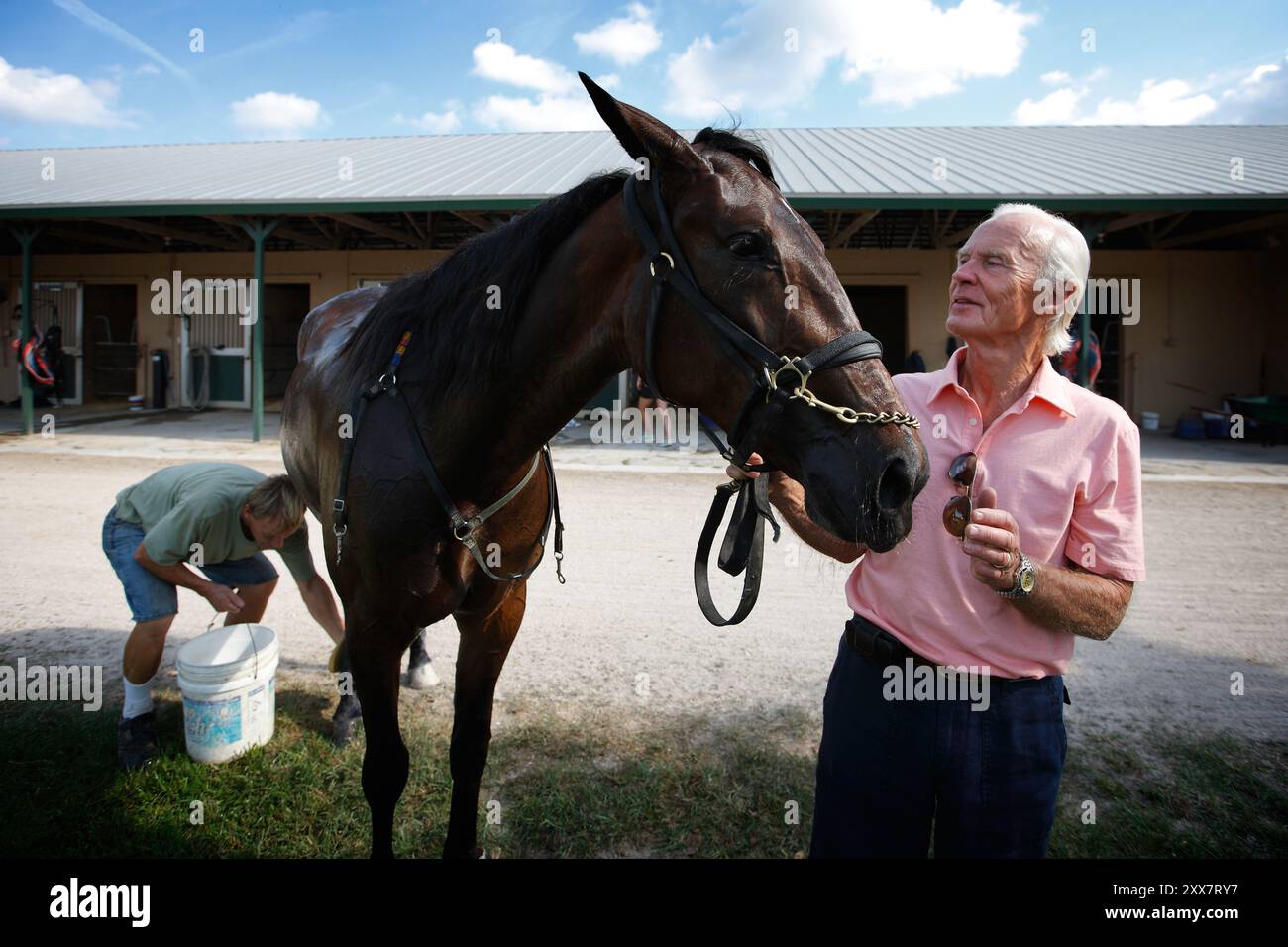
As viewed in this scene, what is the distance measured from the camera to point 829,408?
128cm

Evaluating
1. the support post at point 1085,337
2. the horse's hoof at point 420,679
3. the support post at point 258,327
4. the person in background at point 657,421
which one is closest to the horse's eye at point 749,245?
the horse's hoof at point 420,679

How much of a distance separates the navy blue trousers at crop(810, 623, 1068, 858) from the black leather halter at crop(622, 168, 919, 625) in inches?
17.4

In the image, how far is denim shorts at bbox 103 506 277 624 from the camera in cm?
317

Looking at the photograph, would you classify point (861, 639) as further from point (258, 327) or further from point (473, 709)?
point (258, 327)

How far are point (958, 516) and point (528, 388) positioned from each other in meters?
1.07

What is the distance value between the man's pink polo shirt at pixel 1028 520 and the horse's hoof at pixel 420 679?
112 inches

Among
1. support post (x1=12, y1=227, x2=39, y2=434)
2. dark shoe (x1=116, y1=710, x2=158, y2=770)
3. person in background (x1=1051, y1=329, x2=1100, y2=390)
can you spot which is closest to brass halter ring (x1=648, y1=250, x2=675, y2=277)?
dark shoe (x1=116, y1=710, x2=158, y2=770)

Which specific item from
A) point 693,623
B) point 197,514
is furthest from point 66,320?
point 693,623

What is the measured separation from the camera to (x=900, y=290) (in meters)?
18.0

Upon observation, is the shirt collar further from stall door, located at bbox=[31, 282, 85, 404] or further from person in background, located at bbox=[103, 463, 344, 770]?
stall door, located at bbox=[31, 282, 85, 404]

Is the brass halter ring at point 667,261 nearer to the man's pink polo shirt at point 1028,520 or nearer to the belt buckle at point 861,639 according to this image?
the man's pink polo shirt at point 1028,520

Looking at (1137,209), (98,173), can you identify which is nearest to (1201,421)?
(1137,209)

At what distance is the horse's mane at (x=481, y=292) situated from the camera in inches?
67.4
